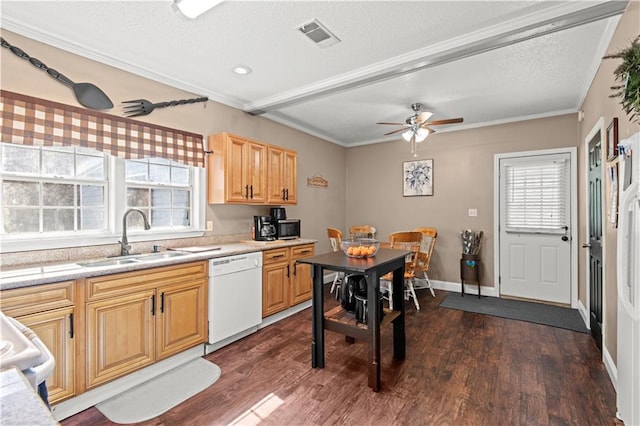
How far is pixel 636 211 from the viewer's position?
152cm

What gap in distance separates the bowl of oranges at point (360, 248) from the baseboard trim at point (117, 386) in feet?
5.29

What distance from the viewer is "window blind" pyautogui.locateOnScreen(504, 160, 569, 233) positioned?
4199mm

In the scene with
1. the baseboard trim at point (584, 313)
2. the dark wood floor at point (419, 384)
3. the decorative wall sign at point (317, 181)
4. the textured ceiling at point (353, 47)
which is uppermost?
the textured ceiling at point (353, 47)

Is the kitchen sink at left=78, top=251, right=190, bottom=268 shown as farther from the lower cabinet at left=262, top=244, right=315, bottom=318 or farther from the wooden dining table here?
the wooden dining table

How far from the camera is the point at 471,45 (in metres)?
2.47

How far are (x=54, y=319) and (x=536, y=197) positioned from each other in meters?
5.33

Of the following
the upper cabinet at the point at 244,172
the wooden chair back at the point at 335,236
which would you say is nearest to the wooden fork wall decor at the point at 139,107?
the upper cabinet at the point at 244,172

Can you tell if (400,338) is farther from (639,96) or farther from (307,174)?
(307,174)

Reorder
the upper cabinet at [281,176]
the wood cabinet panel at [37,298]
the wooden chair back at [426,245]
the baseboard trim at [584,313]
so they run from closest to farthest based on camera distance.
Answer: the wood cabinet panel at [37,298]
the baseboard trim at [584,313]
the upper cabinet at [281,176]
the wooden chair back at [426,245]

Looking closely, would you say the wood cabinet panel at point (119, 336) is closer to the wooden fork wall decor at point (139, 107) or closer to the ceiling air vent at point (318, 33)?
the wooden fork wall decor at point (139, 107)

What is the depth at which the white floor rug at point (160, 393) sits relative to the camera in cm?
202

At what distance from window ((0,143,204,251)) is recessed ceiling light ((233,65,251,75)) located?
1171 mm

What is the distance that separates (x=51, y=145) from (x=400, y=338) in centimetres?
319

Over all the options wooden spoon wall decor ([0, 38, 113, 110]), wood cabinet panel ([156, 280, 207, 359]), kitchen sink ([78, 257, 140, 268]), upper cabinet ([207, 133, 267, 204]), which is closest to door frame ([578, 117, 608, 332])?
upper cabinet ([207, 133, 267, 204])
